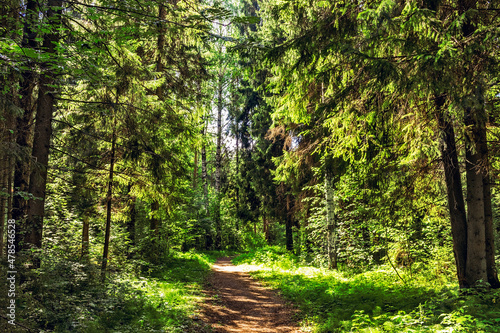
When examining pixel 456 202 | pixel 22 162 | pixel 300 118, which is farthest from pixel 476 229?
pixel 22 162

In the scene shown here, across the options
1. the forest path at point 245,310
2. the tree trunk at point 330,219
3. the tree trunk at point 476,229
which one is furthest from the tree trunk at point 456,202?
the tree trunk at point 330,219

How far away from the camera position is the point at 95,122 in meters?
8.56

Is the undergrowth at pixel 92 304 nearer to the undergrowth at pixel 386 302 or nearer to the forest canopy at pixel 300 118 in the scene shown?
the forest canopy at pixel 300 118

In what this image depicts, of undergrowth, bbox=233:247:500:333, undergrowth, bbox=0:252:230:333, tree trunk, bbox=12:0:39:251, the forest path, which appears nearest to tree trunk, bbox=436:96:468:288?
undergrowth, bbox=233:247:500:333

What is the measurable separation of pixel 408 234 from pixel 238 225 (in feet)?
77.4

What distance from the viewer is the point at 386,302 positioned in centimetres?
638

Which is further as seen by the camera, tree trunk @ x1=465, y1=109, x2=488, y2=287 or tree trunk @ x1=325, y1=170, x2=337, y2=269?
tree trunk @ x1=325, y1=170, x2=337, y2=269

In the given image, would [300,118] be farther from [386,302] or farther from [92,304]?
[92,304]

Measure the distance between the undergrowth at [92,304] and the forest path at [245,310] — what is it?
524 millimetres

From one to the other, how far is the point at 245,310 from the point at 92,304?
12.5ft

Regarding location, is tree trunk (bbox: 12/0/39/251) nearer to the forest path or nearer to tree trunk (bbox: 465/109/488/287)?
the forest path

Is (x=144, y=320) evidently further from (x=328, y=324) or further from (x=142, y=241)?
(x=142, y=241)

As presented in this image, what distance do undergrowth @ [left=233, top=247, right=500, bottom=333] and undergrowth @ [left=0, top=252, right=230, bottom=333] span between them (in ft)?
9.20

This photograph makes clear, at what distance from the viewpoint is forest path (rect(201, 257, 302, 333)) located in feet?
21.0
